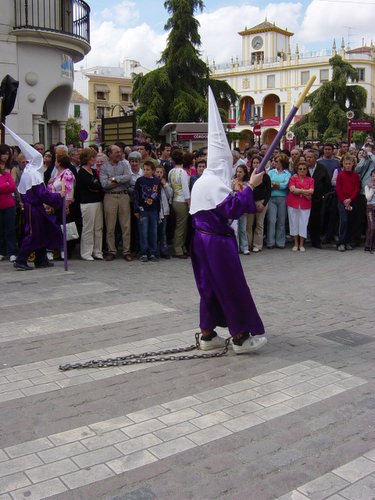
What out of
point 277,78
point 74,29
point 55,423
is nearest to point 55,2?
point 74,29

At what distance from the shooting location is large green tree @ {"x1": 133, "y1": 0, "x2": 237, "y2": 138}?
1347 inches

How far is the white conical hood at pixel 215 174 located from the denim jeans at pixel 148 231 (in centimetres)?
500

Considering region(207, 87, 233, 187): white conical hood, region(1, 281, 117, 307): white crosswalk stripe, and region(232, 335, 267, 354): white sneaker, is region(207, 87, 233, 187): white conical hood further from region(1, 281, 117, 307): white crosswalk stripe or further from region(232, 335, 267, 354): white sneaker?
region(1, 281, 117, 307): white crosswalk stripe

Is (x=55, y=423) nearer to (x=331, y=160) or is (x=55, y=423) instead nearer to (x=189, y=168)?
(x=189, y=168)

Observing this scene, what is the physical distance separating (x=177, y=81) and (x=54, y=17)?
1844 cm

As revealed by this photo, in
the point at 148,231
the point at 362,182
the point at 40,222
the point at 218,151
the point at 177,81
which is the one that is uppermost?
the point at 177,81

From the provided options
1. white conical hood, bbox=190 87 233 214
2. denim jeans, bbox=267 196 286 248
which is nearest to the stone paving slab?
white conical hood, bbox=190 87 233 214

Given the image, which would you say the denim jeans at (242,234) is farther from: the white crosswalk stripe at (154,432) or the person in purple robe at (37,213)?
the white crosswalk stripe at (154,432)

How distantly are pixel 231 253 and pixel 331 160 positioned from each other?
26.6 ft

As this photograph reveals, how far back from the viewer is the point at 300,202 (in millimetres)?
11805

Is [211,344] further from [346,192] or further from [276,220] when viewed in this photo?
[346,192]

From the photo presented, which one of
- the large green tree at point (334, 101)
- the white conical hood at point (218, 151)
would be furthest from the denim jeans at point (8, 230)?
the large green tree at point (334, 101)

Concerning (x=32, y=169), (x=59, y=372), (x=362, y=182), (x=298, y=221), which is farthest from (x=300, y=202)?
(x=59, y=372)

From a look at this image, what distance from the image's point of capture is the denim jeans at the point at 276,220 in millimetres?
→ 11859
